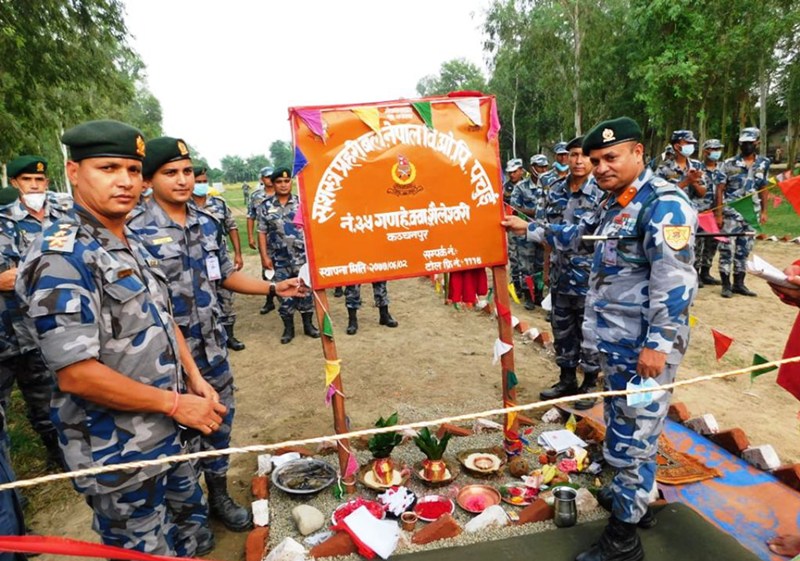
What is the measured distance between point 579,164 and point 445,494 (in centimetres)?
344

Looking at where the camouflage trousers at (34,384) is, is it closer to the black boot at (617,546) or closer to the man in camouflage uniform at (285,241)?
the man in camouflage uniform at (285,241)

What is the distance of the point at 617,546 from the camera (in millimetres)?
2539

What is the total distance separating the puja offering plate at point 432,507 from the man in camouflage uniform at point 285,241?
13.9 ft

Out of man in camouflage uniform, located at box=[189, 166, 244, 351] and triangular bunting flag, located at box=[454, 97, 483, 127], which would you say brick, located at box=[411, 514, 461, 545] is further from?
man in camouflage uniform, located at box=[189, 166, 244, 351]

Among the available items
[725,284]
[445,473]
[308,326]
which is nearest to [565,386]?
[445,473]

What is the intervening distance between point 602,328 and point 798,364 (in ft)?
3.32

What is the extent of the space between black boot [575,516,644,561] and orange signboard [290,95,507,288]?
1.79 metres

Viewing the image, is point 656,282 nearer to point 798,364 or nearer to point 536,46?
point 798,364

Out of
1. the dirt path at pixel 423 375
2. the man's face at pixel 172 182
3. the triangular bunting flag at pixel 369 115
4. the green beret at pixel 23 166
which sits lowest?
the dirt path at pixel 423 375

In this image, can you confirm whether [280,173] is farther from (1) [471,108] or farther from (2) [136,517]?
(2) [136,517]

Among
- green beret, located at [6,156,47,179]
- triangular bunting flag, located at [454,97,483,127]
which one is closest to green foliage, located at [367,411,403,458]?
triangular bunting flag, located at [454,97,483,127]

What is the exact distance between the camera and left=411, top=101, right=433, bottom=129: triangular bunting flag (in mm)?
3168

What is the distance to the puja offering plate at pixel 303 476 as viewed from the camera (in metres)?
3.37

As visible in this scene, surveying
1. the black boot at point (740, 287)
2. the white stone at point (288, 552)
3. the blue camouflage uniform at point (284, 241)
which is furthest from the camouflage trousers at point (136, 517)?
the black boot at point (740, 287)
